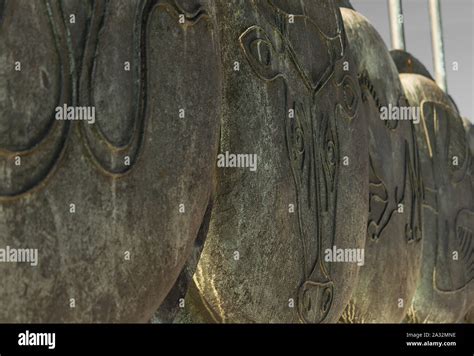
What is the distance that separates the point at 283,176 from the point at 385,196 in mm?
1210

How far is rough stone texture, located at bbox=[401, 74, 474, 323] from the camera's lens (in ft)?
16.1

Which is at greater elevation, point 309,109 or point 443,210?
point 309,109

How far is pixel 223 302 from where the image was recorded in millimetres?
2752

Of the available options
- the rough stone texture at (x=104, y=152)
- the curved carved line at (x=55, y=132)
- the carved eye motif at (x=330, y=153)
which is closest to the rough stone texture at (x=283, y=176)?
the carved eye motif at (x=330, y=153)

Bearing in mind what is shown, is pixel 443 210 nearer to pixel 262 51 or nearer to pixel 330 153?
pixel 330 153

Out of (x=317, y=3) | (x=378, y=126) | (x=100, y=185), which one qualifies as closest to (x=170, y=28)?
(x=100, y=185)

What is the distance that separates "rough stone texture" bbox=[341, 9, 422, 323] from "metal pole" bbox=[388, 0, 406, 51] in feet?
4.89

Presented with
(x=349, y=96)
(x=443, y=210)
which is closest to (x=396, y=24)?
(x=443, y=210)

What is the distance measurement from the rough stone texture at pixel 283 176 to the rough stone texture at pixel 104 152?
26 centimetres

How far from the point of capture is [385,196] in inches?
160

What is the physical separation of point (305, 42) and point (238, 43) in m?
0.43
